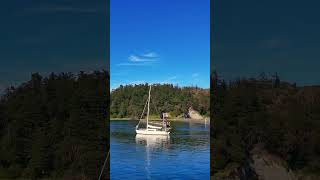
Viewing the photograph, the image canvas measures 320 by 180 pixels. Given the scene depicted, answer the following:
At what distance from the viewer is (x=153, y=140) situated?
14.7 meters

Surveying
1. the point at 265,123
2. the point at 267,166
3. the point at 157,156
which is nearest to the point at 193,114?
the point at 157,156

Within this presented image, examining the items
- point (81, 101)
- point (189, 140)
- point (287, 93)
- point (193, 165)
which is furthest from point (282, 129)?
point (189, 140)

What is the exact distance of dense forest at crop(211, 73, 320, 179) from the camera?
24.3ft

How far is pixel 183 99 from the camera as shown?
15.1 meters

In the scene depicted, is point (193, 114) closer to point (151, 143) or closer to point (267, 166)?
point (151, 143)

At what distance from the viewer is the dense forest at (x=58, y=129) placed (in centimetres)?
717

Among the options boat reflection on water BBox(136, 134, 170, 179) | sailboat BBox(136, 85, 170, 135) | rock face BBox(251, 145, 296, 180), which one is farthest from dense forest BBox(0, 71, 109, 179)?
sailboat BBox(136, 85, 170, 135)

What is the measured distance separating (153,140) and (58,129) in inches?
297

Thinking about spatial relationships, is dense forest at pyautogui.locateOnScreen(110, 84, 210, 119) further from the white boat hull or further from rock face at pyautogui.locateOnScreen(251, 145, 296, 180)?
rock face at pyautogui.locateOnScreen(251, 145, 296, 180)

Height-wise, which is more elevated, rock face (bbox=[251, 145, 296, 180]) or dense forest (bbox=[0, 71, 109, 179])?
dense forest (bbox=[0, 71, 109, 179])

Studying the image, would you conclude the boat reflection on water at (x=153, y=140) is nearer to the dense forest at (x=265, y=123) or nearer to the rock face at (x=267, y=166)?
the dense forest at (x=265, y=123)

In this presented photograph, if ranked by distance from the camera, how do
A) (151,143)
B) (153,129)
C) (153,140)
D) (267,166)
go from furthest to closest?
(153,129) < (153,140) < (151,143) < (267,166)

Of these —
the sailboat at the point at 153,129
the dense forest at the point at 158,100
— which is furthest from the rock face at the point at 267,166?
the sailboat at the point at 153,129

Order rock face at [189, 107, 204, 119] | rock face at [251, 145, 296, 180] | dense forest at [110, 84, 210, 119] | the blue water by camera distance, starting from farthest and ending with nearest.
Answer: rock face at [189, 107, 204, 119]
dense forest at [110, 84, 210, 119]
the blue water
rock face at [251, 145, 296, 180]
